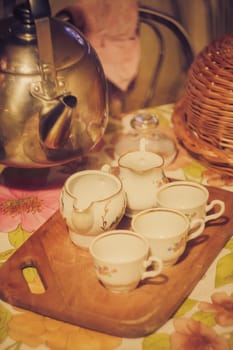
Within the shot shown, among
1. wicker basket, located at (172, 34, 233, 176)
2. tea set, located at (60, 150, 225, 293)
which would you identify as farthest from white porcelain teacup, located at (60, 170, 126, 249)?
wicker basket, located at (172, 34, 233, 176)

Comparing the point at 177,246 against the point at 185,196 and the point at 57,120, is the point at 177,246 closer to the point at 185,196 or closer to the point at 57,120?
the point at 185,196

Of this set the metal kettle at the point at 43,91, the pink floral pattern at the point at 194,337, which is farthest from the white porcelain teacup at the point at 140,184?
the pink floral pattern at the point at 194,337

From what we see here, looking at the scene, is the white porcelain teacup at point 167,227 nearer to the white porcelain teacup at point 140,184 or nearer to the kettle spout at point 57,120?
the white porcelain teacup at point 140,184

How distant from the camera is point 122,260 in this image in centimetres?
78

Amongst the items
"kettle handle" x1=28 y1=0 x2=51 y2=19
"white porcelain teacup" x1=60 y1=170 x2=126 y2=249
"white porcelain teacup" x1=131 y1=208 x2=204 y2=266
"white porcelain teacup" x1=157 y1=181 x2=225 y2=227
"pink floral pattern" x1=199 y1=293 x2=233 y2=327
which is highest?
"kettle handle" x1=28 y1=0 x2=51 y2=19

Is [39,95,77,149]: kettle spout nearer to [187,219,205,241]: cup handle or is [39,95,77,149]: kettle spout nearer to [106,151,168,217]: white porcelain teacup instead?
[106,151,168,217]: white porcelain teacup

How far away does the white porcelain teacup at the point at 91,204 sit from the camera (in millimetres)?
804

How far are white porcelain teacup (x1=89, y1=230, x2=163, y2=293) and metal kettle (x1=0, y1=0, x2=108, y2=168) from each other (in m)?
0.20

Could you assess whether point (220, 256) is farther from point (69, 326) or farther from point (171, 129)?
point (171, 129)

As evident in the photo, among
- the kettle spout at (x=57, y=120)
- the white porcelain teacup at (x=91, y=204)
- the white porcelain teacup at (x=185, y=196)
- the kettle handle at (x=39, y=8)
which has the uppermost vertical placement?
the kettle handle at (x=39, y=8)

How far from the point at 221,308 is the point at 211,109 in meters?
0.38

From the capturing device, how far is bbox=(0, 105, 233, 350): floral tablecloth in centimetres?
72

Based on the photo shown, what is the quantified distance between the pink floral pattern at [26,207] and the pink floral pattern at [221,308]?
0.32 m

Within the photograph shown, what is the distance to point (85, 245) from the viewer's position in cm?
85
